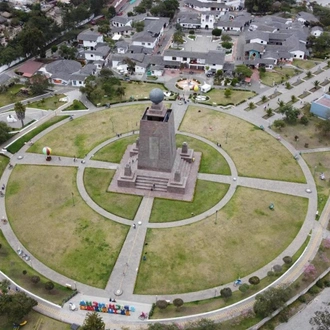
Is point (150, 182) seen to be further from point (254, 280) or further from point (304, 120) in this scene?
point (304, 120)

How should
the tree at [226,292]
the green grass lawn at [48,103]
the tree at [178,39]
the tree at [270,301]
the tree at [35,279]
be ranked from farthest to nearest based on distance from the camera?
the tree at [178,39]
the green grass lawn at [48,103]
the tree at [35,279]
the tree at [226,292]
the tree at [270,301]

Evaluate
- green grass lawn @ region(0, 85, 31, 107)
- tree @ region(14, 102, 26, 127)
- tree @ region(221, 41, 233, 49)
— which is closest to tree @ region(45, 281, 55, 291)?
tree @ region(14, 102, 26, 127)

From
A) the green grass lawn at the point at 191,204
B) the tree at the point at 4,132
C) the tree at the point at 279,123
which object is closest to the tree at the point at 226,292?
the green grass lawn at the point at 191,204

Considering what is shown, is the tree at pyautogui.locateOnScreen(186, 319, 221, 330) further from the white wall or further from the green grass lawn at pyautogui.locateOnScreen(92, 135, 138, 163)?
the white wall

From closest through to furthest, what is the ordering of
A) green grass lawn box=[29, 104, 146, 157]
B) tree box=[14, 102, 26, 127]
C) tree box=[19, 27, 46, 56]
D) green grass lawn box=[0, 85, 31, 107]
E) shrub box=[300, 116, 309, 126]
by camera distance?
green grass lawn box=[29, 104, 146, 157] → tree box=[14, 102, 26, 127] → shrub box=[300, 116, 309, 126] → green grass lawn box=[0, 85, 31, 107] → tree box=[19, 27, 46, 56]

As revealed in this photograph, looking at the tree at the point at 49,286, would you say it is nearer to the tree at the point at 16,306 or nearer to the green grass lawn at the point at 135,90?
the tree at the point at 16,306

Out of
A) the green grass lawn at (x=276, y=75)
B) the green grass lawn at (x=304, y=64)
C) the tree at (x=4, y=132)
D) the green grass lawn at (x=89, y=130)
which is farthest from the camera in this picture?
the green grass lawn at (x=304, y=64)
